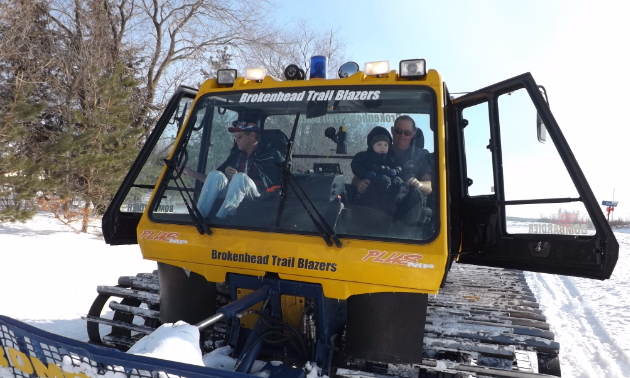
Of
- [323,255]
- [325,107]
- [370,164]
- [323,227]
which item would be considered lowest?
[323,255]

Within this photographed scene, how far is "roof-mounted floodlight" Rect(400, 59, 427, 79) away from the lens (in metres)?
3.36

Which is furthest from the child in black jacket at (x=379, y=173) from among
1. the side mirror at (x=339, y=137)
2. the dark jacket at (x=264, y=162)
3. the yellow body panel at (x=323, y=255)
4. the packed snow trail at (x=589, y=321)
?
the packed snow trail at (x=589, y=321)

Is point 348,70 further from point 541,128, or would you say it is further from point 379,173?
point 541,128

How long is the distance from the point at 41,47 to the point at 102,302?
11105 mm

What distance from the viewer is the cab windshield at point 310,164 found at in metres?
3.13

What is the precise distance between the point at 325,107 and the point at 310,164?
0.41m

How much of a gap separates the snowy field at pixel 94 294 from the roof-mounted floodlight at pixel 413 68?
3431mm

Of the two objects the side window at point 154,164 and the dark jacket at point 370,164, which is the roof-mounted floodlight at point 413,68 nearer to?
the dark jacket at point 370,164

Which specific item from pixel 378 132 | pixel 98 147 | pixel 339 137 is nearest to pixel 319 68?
pixel 339 137

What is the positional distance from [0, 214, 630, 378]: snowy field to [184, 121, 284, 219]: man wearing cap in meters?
2.71

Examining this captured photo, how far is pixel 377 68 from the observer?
3.51 m

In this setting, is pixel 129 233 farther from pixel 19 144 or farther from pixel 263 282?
pixel 19 144

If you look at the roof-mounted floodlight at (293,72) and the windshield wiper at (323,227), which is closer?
the windshield wiper at (323,227)

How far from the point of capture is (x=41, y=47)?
13281 mm
